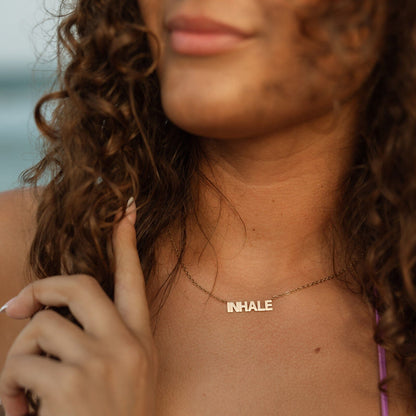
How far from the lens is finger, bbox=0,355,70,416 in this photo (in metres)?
1.03

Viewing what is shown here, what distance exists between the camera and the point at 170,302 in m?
1.41

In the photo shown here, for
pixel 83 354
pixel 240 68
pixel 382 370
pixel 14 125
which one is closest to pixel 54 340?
pixel 83 354

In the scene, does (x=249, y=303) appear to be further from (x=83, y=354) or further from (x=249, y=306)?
(x=83, y=354)

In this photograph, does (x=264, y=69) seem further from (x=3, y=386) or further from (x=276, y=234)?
(x=3, y=386)

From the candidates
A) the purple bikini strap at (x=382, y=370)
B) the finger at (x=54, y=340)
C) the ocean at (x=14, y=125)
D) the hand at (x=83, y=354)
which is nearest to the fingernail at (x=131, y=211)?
the hand at (x=83, y=354)

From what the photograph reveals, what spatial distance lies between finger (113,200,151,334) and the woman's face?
0.26 meters

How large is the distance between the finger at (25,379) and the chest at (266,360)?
0.29 m

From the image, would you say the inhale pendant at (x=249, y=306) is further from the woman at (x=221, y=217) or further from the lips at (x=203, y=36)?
the lips at (x=203, y=36)

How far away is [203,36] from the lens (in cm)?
114

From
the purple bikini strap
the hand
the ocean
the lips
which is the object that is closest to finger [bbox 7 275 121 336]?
the hand

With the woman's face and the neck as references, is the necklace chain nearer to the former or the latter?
the neck

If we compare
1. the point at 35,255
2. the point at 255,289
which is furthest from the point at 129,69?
the point at 255,289

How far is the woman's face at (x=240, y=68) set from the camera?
111 cm

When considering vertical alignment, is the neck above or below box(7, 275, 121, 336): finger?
below
